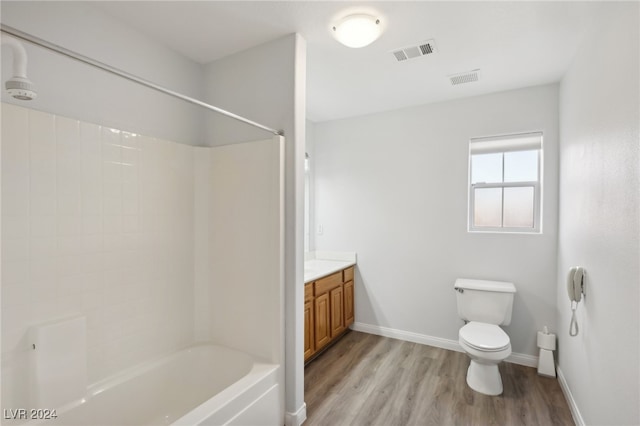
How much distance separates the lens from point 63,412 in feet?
5.10

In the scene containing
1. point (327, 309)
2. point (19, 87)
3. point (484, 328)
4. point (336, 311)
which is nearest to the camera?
point (19, 87)

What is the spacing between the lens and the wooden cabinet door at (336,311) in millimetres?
3093

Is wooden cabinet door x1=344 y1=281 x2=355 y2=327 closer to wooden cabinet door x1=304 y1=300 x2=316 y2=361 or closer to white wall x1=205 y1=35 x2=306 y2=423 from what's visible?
wooden cabinet door x1=304 y1=300 x2=316 y2=361

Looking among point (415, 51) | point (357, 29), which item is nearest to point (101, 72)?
point (357, 29)

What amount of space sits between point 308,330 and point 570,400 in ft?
6.43

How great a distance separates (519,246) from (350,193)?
5.78 feet

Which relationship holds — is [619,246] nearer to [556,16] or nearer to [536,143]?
[556,16]

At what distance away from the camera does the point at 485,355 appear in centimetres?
229

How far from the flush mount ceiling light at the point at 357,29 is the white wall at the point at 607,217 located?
3.90 ft

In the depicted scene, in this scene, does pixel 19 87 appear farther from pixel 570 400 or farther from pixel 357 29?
pixel 570 400

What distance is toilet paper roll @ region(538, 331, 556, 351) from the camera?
8.52 ft

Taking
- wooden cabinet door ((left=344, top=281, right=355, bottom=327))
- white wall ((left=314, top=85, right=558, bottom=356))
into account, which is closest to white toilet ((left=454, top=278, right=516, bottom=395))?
white wall ((left=314, top=85, right=558, bottom=356))

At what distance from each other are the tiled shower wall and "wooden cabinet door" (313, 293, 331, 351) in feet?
3.49

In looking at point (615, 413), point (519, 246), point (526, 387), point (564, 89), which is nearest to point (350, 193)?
point (519, 246)
